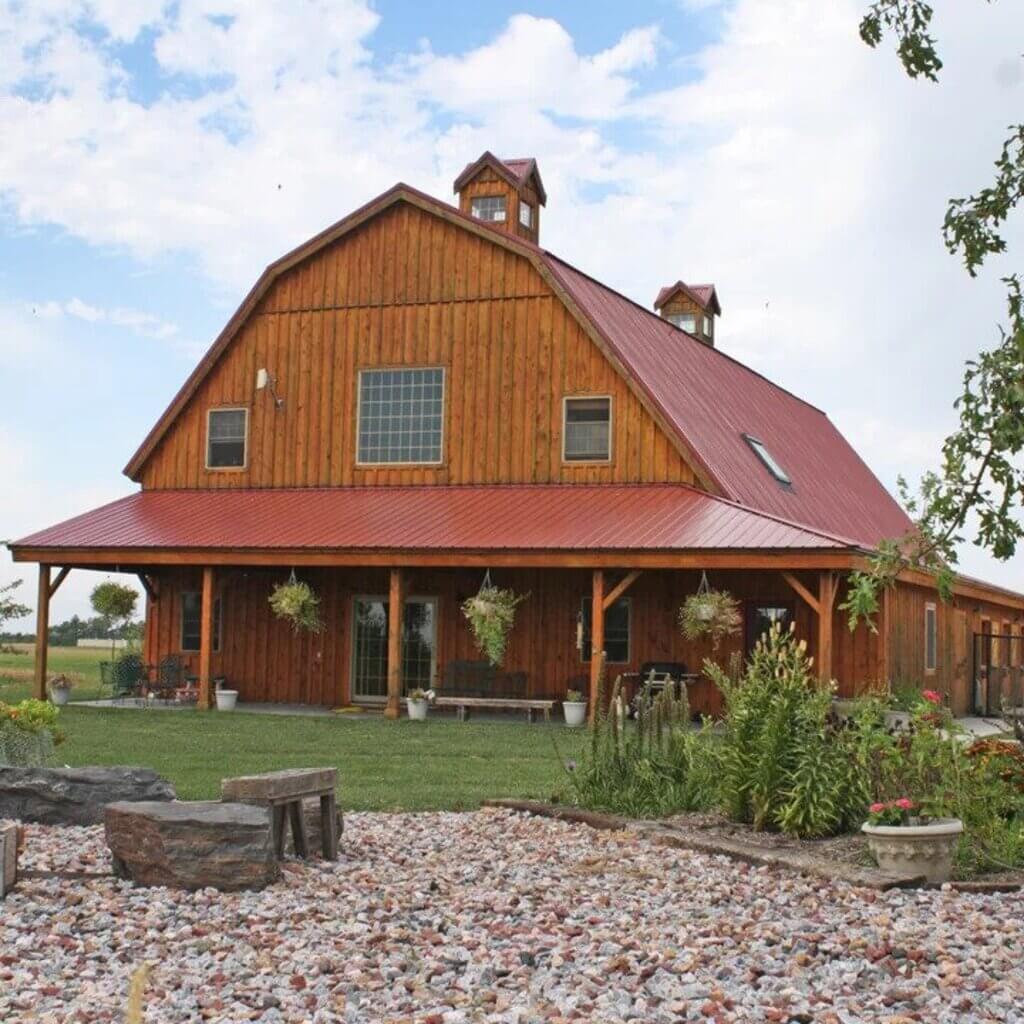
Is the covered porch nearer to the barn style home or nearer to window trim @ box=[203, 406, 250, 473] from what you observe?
the barn style home

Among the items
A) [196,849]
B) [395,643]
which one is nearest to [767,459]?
[395,643]

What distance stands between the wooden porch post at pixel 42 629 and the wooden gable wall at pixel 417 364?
3096mm

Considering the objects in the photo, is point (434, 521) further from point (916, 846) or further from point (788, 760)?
point (916, 846)

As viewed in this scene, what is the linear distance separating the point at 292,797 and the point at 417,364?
16.2m

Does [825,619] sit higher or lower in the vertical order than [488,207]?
lower

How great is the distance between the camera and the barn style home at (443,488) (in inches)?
835

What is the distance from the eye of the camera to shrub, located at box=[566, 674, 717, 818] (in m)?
10.1

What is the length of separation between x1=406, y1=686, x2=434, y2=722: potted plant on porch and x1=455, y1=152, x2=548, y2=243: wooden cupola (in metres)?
9.27

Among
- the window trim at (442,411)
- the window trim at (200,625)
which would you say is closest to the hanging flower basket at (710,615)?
the window trim at (442,411)

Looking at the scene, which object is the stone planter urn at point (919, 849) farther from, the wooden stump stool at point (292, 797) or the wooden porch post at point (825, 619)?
the wooden porch post at point (825, 619)

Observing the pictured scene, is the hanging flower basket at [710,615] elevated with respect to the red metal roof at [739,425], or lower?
lower

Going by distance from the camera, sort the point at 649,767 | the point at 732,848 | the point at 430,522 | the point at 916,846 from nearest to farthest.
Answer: the point at 916,846 < the point at 732,848 < the point at 649,767 < the point at 430,522

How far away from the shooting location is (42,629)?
22750mm

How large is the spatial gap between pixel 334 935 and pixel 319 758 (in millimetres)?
7773
